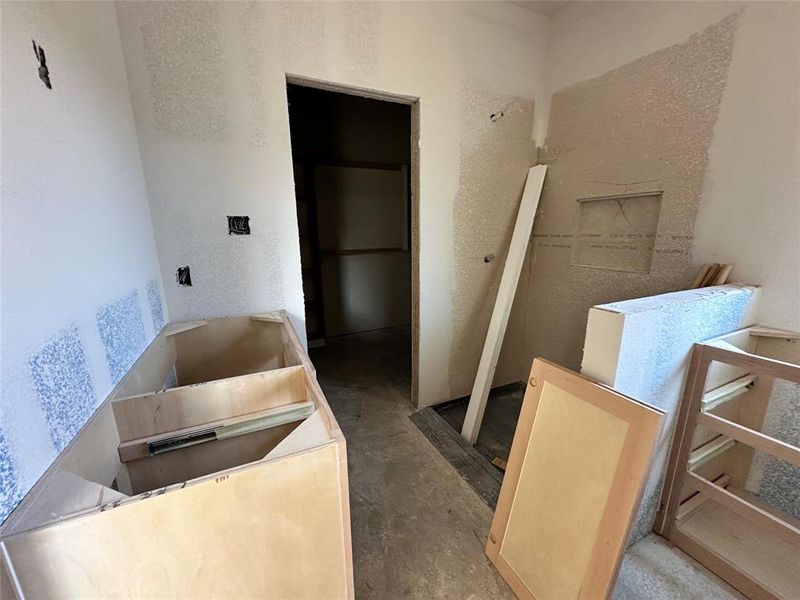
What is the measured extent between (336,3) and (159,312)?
6.25ft

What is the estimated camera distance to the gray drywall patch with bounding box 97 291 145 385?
0.96 meters

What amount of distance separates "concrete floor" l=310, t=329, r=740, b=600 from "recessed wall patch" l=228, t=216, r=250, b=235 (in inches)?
60.2

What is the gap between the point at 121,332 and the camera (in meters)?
1.06

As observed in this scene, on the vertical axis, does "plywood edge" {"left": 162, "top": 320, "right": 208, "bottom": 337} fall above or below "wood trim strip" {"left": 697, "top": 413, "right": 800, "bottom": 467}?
above

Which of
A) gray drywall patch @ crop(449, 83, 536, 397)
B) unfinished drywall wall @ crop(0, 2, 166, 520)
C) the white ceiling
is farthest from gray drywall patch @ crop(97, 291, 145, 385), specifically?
the white ceiling

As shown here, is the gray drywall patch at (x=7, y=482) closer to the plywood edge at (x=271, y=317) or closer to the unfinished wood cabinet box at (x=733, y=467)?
the plywood edge at (x=271, y=317)

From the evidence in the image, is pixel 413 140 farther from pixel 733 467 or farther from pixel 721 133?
pixel 733 467

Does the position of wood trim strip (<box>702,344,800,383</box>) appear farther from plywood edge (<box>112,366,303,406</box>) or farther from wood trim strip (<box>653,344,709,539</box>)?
plywood edge (<box>112,366,303,406</box>)

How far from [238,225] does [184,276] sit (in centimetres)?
40

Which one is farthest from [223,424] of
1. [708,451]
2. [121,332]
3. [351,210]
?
[351,210]

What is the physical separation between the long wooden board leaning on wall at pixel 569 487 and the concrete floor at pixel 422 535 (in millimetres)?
160

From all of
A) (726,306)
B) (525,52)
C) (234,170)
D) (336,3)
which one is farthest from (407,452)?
(525,52)

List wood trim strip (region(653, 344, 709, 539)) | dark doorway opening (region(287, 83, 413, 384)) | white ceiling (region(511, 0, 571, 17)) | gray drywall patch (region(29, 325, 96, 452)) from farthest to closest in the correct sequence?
dark doorway opening (region(287, 83, 413, 384)), white ceiling (region(511, 0, 571, 17)), wood trim strip (region(653, 344, 709, 539)), gray drywall patch (region(29, 325, 96, 452))

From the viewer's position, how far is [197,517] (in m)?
0.63
